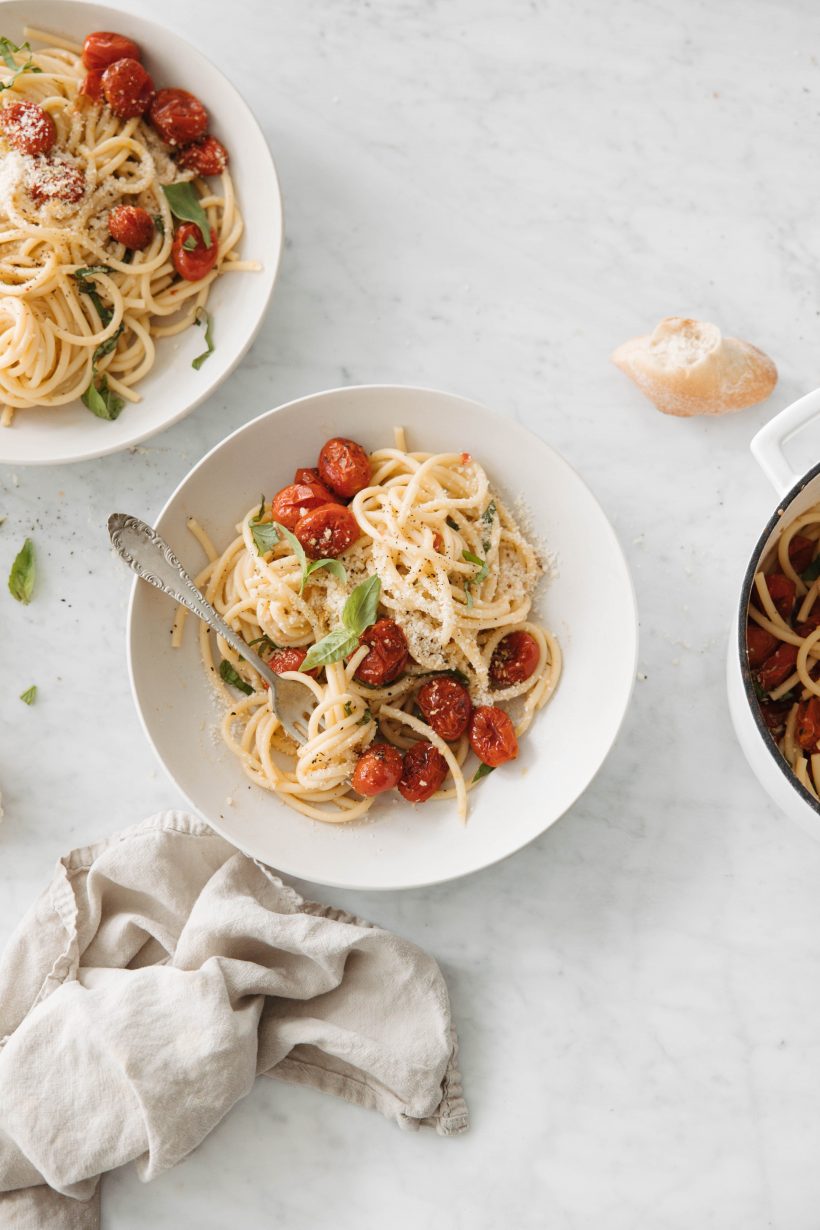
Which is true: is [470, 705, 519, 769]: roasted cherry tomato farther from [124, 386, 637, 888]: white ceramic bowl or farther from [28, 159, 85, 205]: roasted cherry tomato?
[28, 159, 85, 205]: roasted cherry tomato

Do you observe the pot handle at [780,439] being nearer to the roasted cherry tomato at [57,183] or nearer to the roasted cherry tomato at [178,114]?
the roasted cherry tomato at [178,114]

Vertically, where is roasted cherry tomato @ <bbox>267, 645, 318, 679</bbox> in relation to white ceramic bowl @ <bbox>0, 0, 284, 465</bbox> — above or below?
below

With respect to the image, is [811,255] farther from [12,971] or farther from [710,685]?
[12,971]

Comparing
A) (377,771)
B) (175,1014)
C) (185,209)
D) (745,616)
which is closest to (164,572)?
(377,771)

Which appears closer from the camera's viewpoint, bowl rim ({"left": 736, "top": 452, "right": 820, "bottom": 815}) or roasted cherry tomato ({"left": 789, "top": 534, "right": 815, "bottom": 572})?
bowl rim ({"left": 736, "top": 452, "right": 820, "bottom": 815})

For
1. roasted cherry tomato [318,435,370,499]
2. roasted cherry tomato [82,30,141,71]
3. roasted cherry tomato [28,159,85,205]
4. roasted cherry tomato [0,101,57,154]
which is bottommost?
roasted cherry tomato [318,435,370,499]

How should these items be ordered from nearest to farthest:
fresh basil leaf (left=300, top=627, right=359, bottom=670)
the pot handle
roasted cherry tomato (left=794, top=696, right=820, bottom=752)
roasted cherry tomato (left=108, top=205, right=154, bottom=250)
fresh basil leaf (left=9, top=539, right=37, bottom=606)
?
1. the pot handle
2. fresh basil leaf (left=300, top=627, right=359, bottom=670)
3. roasted cherry tomato (left=794, top=696, right=820, bottom=752)
4. roasted cherry tomato (left=108, top=205, right=154, bottom=250)
5. fresh basil leaf (left=9, top=539, right=37, bottom=606)

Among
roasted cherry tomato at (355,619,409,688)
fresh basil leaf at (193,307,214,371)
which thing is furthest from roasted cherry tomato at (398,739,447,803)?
fresh basil leaf at (193,307,214,371)

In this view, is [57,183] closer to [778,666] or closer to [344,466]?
[344,466]

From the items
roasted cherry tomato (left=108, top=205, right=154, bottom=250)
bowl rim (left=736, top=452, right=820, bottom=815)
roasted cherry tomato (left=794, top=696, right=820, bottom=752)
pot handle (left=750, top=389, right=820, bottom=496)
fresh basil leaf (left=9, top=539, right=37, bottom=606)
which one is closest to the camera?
bowl rim (left=736, top=452, right=820, bottom=815)
